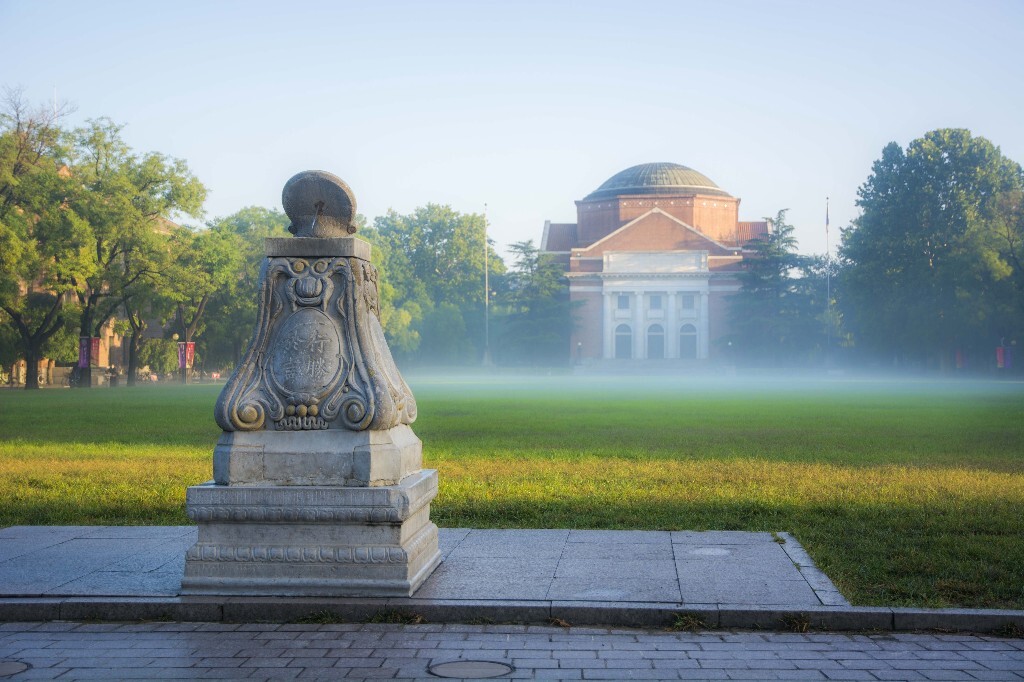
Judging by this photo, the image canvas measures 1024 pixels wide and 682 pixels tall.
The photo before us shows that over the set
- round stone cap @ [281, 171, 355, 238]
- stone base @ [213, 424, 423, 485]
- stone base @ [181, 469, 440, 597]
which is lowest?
stone base @ [181, 469, 440, 597]

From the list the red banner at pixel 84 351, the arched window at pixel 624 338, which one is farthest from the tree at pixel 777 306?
the red banner at pixel 84 351

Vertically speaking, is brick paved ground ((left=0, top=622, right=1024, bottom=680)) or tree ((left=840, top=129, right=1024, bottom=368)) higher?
tree ((left=840, top=129, right=1024, bottom=368))

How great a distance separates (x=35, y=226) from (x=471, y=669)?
171 ft

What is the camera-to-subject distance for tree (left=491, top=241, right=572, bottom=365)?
99.4 metres

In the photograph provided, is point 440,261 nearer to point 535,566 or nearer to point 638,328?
point 638,328

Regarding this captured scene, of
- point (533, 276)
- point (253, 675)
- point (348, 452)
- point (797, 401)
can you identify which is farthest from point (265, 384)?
point (533, 276)

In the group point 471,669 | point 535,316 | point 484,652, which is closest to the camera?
point 471,669

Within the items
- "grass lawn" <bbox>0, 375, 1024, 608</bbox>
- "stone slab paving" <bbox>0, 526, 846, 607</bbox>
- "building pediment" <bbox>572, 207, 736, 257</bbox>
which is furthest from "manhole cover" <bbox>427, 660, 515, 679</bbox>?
"building pediment" <bbox>572, 207, 736, 257</bbox>

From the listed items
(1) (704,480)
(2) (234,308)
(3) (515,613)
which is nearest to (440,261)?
(2) (234,308)

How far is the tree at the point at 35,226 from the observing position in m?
49.7

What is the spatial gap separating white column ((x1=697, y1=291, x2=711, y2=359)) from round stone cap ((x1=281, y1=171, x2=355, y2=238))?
100 m

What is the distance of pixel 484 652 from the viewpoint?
5832mm

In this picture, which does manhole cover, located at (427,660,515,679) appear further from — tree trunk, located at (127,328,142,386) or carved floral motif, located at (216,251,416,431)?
tree trunk, located at (127,328,142,386)

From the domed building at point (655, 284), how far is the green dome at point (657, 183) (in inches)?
8.3
